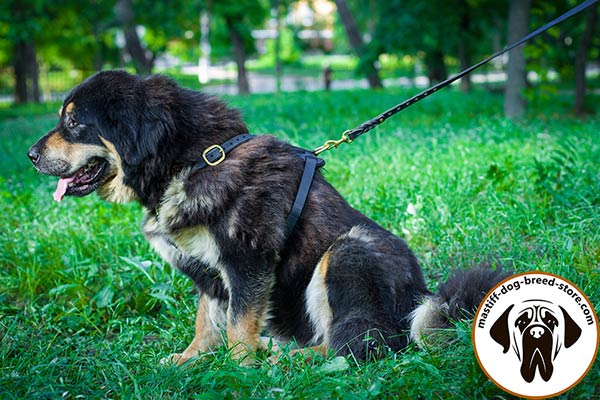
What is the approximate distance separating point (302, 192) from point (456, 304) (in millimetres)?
1028

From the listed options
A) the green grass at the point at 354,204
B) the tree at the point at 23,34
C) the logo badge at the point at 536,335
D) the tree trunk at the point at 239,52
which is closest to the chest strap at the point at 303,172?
the green grass at the point at 354,204

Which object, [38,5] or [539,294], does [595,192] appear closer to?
[539,294]

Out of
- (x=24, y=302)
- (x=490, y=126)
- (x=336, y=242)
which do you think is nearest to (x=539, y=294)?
(x=336, y=242)

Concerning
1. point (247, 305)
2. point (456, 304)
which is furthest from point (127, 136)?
point (456, 304)

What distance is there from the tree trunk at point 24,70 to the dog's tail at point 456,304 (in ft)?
80.1

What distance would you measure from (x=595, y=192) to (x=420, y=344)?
8.97 ft

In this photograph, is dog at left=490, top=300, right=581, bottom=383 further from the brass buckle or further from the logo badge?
the brass buckle

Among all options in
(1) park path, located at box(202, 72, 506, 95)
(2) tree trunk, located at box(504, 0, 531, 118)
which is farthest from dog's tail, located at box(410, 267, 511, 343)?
(1) park path, located at box(202, 72, 506, 95)

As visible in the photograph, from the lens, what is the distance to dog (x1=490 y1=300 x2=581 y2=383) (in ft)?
8.54

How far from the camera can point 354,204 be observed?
5.59m

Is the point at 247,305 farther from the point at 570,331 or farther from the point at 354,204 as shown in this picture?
the point at 354,204

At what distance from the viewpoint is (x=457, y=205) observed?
527 centimetres

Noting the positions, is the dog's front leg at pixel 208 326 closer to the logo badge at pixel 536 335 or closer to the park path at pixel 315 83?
the logo badge at pixel 536 335

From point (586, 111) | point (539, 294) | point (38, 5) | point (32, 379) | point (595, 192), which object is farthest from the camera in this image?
point (38, 5)
